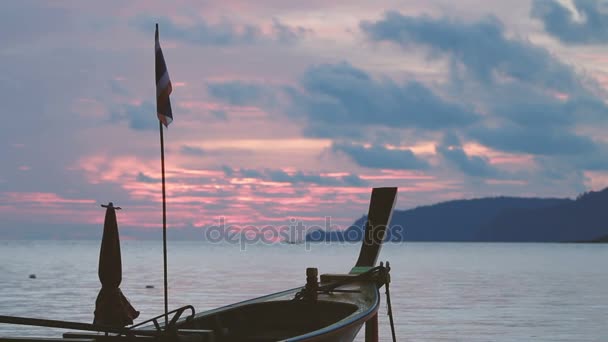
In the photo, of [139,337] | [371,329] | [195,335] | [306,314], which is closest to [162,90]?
[195,335]

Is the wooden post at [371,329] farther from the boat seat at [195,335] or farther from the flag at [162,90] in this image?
the flag at [162,90]

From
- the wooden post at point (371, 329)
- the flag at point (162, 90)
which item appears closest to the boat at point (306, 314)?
the wooden post at point (371, 329)

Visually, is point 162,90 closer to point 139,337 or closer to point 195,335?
point 195,335

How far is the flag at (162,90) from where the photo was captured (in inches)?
552

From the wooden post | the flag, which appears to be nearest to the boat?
the wooden post

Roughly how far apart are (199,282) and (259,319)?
53.4 m

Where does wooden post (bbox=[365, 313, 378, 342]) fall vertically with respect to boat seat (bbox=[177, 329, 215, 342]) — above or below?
below

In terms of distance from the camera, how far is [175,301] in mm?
49750

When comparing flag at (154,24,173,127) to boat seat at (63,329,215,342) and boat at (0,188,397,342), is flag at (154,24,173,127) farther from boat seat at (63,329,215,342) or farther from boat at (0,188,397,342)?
boat seat at (63,329,215,342)

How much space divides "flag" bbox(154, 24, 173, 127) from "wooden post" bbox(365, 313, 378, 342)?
22.9ft

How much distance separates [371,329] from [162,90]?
7.54 meters

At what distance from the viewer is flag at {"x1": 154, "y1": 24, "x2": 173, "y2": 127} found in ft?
46.0

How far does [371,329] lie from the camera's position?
18859 mm

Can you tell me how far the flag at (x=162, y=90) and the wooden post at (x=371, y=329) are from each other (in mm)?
6982
